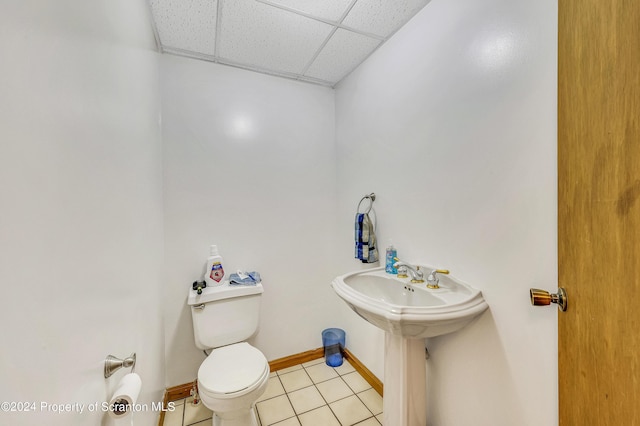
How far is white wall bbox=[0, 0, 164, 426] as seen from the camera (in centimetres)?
39

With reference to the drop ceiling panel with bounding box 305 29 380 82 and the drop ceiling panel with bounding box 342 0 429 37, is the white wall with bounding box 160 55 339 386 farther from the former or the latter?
the drop ceiling panel with bounding box 342 0 429 37

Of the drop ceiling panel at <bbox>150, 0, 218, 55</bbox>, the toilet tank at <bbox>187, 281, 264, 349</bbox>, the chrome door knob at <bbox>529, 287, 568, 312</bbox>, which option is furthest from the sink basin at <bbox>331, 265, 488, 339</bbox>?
the drop ceiling panel at <bbox>150, 0, 218, 55</bbox>

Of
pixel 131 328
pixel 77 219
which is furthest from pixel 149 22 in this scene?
pixel 131 328

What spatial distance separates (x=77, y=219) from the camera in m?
0.58

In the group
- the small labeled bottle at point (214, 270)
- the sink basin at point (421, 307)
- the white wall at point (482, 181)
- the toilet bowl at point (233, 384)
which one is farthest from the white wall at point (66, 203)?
the white wall at point (482, 181)

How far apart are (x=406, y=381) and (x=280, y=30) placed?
6.65 ft

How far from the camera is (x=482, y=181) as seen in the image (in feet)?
3.62

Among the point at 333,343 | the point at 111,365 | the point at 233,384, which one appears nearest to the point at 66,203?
the point at 111,365

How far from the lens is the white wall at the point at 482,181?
0.90m

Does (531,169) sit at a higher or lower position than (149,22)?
lower

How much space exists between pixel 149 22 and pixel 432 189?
175 cm

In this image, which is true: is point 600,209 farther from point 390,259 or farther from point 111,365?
point 111,365

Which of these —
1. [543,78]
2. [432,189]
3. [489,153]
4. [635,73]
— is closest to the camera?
[635,73]

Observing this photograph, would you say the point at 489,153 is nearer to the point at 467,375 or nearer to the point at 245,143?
the point at 467,375
